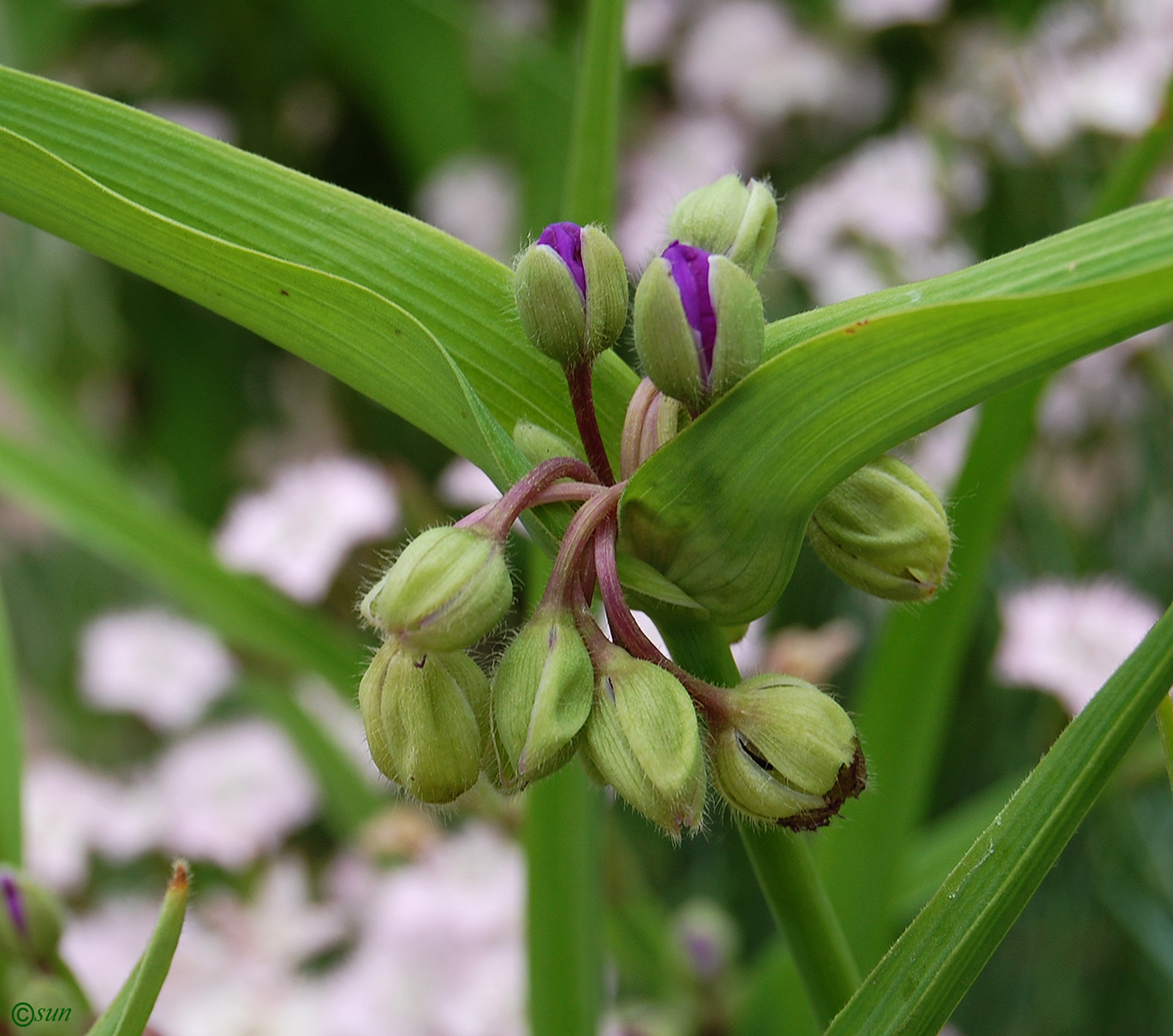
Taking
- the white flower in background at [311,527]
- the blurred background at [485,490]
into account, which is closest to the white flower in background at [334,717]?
the blurred background at [485,490]

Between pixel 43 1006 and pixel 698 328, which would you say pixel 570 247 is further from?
pixel 43 1006

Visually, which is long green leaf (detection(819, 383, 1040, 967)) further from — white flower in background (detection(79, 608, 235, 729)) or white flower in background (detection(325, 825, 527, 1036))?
white flower in background (detection(79, 608, 235, 729))

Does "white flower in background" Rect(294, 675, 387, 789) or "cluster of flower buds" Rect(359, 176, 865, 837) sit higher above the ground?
"cluster of flower buds" Rect(359, 176, 865, 837)

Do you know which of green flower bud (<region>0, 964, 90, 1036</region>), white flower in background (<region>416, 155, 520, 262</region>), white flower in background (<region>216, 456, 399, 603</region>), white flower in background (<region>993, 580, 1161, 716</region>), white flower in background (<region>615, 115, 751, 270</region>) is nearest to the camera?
green flower bud (<region>0, 964, 90, 1036</region>)

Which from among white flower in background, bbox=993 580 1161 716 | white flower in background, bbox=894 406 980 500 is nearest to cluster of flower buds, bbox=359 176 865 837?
white flower in background, bbox=993 580 1161 716

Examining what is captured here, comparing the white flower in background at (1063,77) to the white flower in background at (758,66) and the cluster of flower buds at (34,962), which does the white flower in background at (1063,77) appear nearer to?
the white flower in background at (758,66)

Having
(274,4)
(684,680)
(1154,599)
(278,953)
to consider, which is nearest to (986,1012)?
(1154,599)
